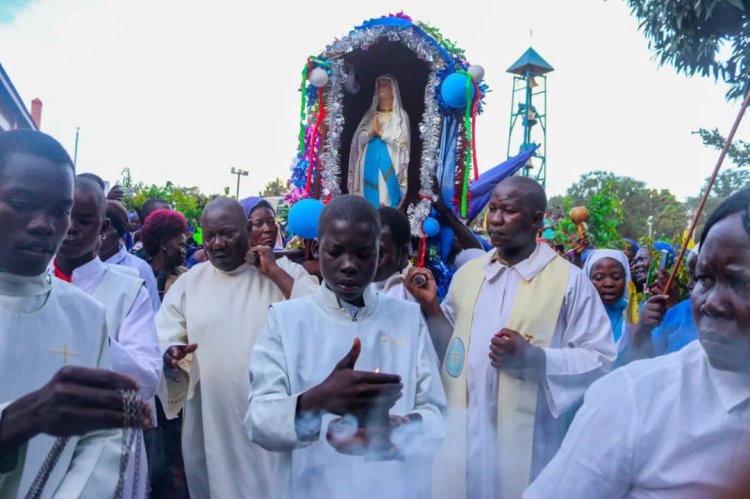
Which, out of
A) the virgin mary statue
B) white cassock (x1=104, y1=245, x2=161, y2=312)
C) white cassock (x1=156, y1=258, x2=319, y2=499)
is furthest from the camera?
the virgin mary statue

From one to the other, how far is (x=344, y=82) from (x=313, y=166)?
90 cm

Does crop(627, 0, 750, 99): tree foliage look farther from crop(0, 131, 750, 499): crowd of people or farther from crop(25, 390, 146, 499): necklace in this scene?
crop(25, 390, 146, 499): necklace

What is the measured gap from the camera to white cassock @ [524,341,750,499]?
4.60ft

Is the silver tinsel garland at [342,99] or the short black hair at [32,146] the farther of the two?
the silver tinsel garland at [342,99]

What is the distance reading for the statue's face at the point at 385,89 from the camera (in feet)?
22.2

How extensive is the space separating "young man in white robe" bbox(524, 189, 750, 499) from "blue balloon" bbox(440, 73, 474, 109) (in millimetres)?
4773

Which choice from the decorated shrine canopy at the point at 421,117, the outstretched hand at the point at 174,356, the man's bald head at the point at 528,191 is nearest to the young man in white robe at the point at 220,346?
the outstretched hand at the point at 174,356

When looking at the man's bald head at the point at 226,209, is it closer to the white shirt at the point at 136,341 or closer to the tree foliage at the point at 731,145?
the white shirt at the point at 136,341

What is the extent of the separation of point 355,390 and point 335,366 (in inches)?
9.7

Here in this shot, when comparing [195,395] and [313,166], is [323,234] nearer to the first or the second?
[195,395]

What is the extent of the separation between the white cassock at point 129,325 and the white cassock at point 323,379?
442 mm

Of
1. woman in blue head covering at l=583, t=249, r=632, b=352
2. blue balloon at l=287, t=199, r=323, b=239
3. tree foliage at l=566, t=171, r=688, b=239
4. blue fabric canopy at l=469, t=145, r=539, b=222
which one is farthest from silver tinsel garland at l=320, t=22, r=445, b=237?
tree foliage at l=566, t=171, r=688, b=239

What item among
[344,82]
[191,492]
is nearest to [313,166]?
[344,82]

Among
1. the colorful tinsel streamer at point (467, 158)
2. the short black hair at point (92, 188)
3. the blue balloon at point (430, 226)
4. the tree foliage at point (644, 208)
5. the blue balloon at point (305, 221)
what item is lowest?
the short black hair at point (92, 188)
